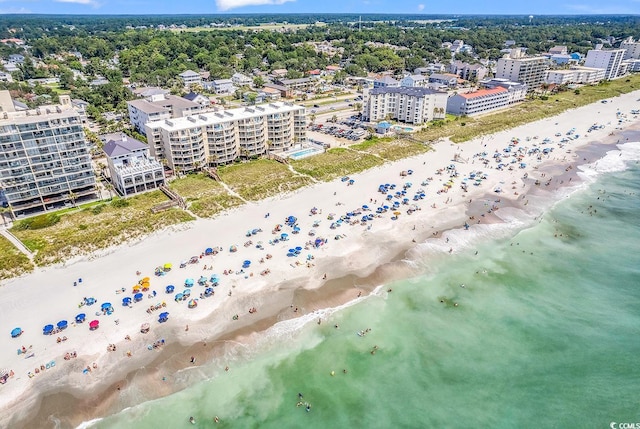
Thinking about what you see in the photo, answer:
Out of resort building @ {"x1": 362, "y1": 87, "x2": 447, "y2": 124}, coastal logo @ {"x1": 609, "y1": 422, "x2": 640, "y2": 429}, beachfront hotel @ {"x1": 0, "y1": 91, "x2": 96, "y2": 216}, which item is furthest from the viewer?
resort building @ {"x1": 362, "y1": 87, "x2": 447, "y2": 124}

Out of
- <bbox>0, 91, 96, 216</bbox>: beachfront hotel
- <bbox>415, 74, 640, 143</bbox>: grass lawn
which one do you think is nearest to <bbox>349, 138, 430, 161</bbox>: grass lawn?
<bbox>415, 74, 640, 143</bbox>: grass lawn

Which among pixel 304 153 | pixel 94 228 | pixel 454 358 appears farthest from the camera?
pixel 304 153

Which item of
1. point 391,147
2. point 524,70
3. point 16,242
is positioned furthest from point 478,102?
point 16,242

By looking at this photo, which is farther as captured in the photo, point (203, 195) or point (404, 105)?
point (404, 105)

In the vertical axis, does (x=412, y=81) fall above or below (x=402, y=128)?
above

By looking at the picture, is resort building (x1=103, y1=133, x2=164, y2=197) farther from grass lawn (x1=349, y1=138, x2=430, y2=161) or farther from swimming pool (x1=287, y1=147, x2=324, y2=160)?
grass lawn (x1=349, y1=138, x2=430, y2=161)

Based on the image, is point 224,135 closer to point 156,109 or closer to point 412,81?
point 156,109

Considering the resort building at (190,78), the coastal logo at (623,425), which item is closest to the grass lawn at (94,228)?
the coastal logo at (623,425)

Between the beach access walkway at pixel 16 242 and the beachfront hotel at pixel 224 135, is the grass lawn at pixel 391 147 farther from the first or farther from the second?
the beach access walkway at pixel 16 242
